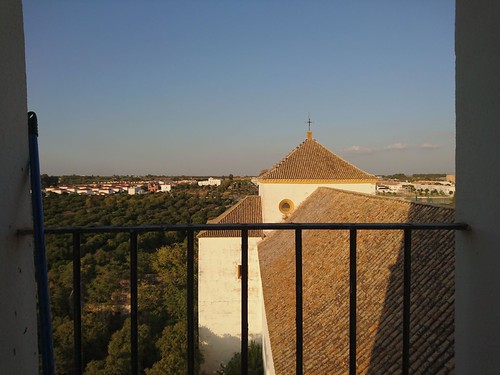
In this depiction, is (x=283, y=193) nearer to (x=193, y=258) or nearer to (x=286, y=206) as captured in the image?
(x=286, y=206)

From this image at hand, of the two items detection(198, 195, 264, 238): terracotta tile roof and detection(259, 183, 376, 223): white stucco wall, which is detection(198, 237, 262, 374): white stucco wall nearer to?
detection(198, 195, 264, 238): terracotta tile roof

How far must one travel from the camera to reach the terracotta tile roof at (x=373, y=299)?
15.1 feet

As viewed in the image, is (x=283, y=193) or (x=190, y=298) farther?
(x=283, y=193)

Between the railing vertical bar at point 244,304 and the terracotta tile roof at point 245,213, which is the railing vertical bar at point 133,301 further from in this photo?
the terracotta tile roof at point 245,213

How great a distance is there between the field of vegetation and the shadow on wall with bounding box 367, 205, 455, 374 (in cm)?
499

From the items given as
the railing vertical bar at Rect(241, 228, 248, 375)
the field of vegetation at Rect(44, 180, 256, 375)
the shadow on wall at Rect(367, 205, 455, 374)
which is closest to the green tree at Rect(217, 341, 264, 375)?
the field of vegetation at Rect(44, 180, 256, 375)

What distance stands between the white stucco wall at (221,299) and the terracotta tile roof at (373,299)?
15.1 ft

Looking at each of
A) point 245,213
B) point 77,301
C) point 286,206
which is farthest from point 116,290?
point 77,301

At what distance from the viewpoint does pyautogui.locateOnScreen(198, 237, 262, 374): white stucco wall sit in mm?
14578

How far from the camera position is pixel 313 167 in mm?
17484

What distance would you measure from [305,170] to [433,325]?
13.0m

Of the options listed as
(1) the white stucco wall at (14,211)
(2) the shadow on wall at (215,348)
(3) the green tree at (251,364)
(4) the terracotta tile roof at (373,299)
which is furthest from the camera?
(2) the shadow on wall at (215,348)

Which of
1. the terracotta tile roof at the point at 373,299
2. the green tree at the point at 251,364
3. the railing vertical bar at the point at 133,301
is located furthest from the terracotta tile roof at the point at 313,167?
the railing vertical bar at the point at 133,301

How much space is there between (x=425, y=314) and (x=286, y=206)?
1220cm
